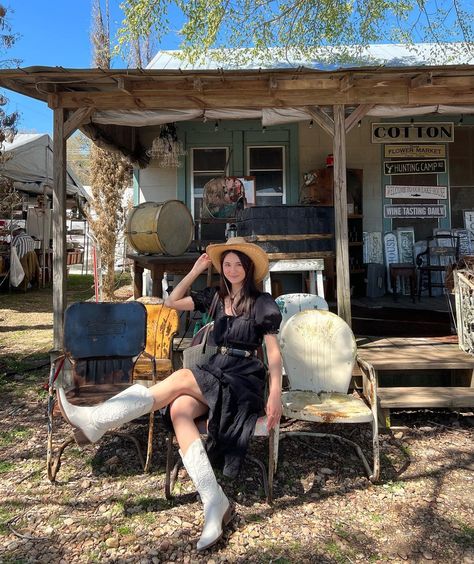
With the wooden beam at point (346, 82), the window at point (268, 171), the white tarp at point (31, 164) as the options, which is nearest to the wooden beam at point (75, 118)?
the wooden beam at point (346, 82)

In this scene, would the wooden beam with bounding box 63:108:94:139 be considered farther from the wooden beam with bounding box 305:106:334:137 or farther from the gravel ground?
the gravel ground

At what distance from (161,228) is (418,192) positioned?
14.8ft

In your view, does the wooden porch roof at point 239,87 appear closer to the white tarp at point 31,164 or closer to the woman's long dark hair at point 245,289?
the woman's long dark hair at point 245,289

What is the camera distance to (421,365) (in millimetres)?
4250

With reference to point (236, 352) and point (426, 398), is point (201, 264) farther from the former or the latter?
point (426, 398)

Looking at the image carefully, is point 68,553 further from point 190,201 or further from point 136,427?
point 190,201

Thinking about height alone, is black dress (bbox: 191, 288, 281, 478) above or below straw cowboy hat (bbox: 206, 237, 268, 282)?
below

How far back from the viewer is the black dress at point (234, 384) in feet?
8.93

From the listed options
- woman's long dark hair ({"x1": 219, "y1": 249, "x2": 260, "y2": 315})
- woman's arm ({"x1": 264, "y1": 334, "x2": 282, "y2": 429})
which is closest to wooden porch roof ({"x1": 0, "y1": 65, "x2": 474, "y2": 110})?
woman's long dark hair ({"x1": 219, "y1": 249, "x2": 260, "y2": 315})

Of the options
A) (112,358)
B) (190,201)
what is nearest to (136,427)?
(112,358)

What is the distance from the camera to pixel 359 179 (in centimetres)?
812

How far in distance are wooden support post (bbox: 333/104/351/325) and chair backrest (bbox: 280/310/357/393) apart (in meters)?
1.16

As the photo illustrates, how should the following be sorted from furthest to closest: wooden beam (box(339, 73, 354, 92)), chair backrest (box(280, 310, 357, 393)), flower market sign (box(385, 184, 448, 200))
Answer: flower market sign (box(385, 184, 448, 200))
wooden beam (box(339, 73, 354, 92))
chair backrest (box(280, 310, 357, 393))

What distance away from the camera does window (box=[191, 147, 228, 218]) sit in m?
8.25
